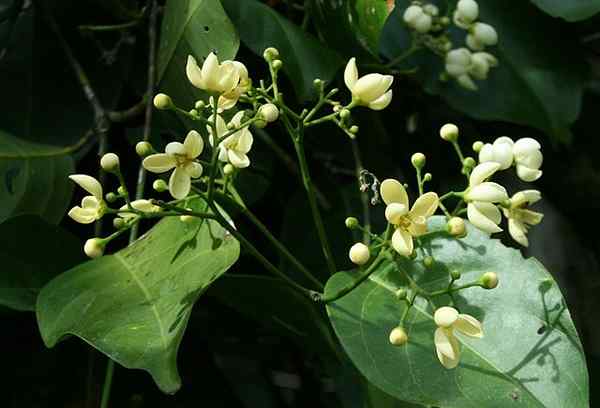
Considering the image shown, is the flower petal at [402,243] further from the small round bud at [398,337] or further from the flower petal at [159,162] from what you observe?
the flower petal at [159,162]

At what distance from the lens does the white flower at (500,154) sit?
1.14 metres

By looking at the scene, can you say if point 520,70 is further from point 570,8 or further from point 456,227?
point 456,227

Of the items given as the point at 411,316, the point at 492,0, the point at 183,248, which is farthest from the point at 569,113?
the point at 183,248

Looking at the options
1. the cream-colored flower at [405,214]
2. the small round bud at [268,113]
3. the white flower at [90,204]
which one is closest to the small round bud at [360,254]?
the cream-colored flower at [405,214]

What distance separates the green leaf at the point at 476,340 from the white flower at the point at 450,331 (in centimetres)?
5

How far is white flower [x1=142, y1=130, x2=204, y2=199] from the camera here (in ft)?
3.29

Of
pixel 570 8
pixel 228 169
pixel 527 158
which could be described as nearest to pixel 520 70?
pixel 570 8

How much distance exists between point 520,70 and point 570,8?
16 cm

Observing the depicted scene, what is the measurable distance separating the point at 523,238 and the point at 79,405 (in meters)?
0.70

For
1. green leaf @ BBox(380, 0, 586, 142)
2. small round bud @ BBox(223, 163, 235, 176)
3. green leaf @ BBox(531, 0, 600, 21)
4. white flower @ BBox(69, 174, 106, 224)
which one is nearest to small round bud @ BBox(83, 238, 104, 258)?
white flower @ BBox(69, 174, 106, 224)

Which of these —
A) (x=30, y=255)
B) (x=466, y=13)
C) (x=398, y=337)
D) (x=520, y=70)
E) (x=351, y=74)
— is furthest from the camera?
(x=520, y=70)

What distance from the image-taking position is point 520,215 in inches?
45.1

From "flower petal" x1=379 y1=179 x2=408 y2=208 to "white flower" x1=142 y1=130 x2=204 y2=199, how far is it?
189 mm

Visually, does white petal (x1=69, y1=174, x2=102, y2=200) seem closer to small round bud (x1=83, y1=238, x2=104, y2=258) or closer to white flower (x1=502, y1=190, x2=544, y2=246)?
small round bud (x1=83, y1=238, x2=104, y2=258)
